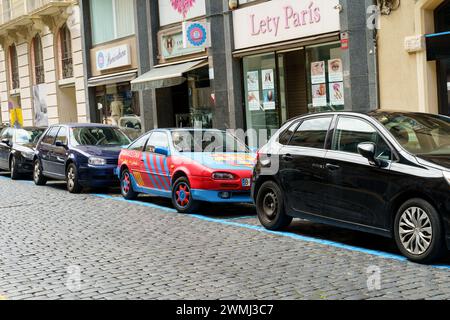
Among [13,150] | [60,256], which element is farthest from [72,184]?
[60,256]

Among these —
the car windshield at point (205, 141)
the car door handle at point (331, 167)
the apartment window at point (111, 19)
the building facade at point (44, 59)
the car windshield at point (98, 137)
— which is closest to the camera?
the car door handle at point (331, 167)

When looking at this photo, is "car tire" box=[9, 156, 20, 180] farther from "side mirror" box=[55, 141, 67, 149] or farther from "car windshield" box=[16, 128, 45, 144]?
"side mirror" box=[55, 141, 67, 149]

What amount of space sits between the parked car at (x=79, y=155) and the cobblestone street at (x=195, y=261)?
129 inches

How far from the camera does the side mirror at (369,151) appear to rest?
7.13 m

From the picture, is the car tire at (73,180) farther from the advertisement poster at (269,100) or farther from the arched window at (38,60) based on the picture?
the arched window at (38,60)

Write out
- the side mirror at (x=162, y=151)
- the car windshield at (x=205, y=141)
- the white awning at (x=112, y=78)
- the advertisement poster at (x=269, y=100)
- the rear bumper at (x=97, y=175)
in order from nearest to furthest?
the side mirror at (x=162, y=151) < the car windshield at (x=205, y=141) < the rear bumper at (x=97, y=175) < the advertisement poster at (x=269, y=100) < the white awning at (x=112, y=78)

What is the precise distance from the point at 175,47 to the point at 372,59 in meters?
8.49

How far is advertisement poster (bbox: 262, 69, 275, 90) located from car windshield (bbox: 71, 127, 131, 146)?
16.1 feet

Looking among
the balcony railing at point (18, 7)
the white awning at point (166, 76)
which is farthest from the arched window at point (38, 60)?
the white awning at point (166, 76)

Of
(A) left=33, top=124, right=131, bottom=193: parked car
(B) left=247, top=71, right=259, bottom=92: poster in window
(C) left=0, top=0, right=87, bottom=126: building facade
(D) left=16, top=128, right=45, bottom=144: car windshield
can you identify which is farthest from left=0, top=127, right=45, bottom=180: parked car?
(C) left=0, top=0, right=87, bottom=126: building facade

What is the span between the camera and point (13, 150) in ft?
60.2

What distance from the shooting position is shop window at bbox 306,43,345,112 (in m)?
16.5

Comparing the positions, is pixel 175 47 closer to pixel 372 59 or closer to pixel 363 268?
pixel 372 59

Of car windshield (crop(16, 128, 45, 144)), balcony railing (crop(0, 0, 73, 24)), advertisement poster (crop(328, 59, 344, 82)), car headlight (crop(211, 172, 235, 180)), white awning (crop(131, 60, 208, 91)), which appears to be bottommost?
car headlight (crop(211, 172, 235, 180))
